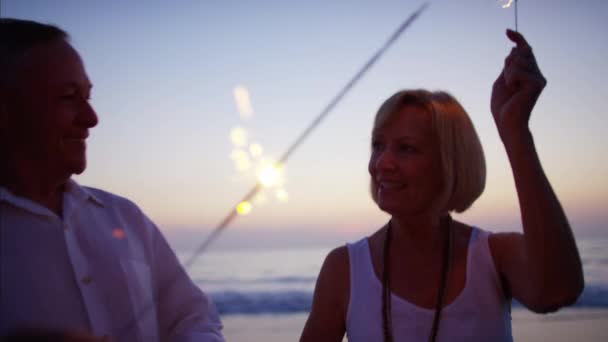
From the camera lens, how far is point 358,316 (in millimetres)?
2748

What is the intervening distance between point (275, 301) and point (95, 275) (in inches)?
487

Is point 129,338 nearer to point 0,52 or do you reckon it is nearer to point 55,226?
point 55,226

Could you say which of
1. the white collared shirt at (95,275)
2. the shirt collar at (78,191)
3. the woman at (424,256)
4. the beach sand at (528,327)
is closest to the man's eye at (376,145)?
the woman at (424,256)

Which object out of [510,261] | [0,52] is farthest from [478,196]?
[0,52]

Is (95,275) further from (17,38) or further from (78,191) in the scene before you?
(17,38)

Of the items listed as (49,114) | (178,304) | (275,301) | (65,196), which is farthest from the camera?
(275,301)

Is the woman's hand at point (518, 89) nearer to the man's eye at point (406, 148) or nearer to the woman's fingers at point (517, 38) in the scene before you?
the woman's fingers at point (517, 38)

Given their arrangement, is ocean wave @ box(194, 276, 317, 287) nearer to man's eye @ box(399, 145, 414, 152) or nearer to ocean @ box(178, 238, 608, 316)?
ocean @ box(178, 238, 608, 316)

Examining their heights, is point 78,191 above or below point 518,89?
below

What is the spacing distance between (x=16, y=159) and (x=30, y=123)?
14 cm

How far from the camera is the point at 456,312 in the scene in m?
2.63

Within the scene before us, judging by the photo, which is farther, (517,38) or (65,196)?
(517,38)

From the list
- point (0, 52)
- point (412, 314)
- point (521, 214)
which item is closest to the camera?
point (0, 52)

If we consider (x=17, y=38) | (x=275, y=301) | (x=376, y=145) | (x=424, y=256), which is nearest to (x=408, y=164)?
(x=376, y=145)
